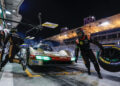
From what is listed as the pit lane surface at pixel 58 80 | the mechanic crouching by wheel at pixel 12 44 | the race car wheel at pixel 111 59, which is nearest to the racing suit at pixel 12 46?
the mechanic crouching by wheel at pixel 12 44

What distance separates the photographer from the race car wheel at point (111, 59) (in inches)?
125

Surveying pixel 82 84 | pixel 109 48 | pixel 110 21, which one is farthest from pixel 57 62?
pixel 110 21

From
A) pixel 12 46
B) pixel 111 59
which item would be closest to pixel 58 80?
pixel 111 59

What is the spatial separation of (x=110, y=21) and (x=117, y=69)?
24979mm

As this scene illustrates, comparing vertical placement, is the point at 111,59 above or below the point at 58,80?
above

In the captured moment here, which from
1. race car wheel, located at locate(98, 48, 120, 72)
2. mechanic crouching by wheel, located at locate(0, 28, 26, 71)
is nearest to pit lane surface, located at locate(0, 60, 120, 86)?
race car wheel, located at locate(98, 48, 120, 72)

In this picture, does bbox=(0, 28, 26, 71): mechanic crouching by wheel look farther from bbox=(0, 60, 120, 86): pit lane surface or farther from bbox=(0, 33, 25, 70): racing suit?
bbox=(0, 60, 120, 86): pit lane surface

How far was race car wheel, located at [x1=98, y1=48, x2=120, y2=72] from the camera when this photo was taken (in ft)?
10.4

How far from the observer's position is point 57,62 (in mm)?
4355

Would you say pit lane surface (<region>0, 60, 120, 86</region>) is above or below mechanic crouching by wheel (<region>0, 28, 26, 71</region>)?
below

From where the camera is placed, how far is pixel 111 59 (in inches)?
133

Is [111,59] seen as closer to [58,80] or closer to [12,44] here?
[58,80]

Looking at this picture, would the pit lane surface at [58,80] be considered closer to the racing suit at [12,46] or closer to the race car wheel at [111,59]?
the race car wheel at [111,59]

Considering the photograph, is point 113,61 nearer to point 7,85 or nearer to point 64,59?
point 64,59
